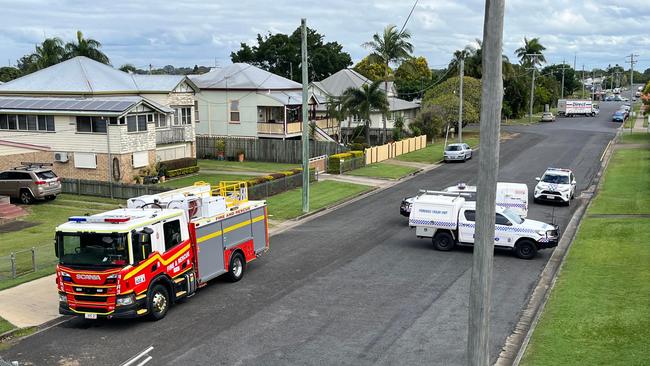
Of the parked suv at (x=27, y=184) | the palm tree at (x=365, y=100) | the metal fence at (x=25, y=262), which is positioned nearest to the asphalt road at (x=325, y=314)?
the metal fence at (x=25, y=262)

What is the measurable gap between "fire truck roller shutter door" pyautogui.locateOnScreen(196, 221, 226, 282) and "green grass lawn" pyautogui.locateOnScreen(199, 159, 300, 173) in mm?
29048

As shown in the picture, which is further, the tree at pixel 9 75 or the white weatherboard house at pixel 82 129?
the tree at pixel 9 75

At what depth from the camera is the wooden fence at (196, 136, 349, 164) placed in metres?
54.2

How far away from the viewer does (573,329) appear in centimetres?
1502

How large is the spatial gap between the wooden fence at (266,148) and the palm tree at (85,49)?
21.9 m

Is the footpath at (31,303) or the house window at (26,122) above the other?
the house window at (26,122)

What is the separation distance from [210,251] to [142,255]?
310cm

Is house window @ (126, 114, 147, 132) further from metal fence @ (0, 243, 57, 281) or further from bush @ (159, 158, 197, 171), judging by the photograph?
metal fence @ (0, 243, 57, 281)

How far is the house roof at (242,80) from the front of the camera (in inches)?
2307

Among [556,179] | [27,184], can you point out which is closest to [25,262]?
[27,184]

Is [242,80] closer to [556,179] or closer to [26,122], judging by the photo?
[26,122]

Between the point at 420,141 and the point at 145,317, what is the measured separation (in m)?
49.1

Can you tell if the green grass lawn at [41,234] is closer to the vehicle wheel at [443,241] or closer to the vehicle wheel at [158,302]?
the vehicle wheel at [158,302]

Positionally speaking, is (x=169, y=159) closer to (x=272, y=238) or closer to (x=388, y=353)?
(x=272, y=238)
